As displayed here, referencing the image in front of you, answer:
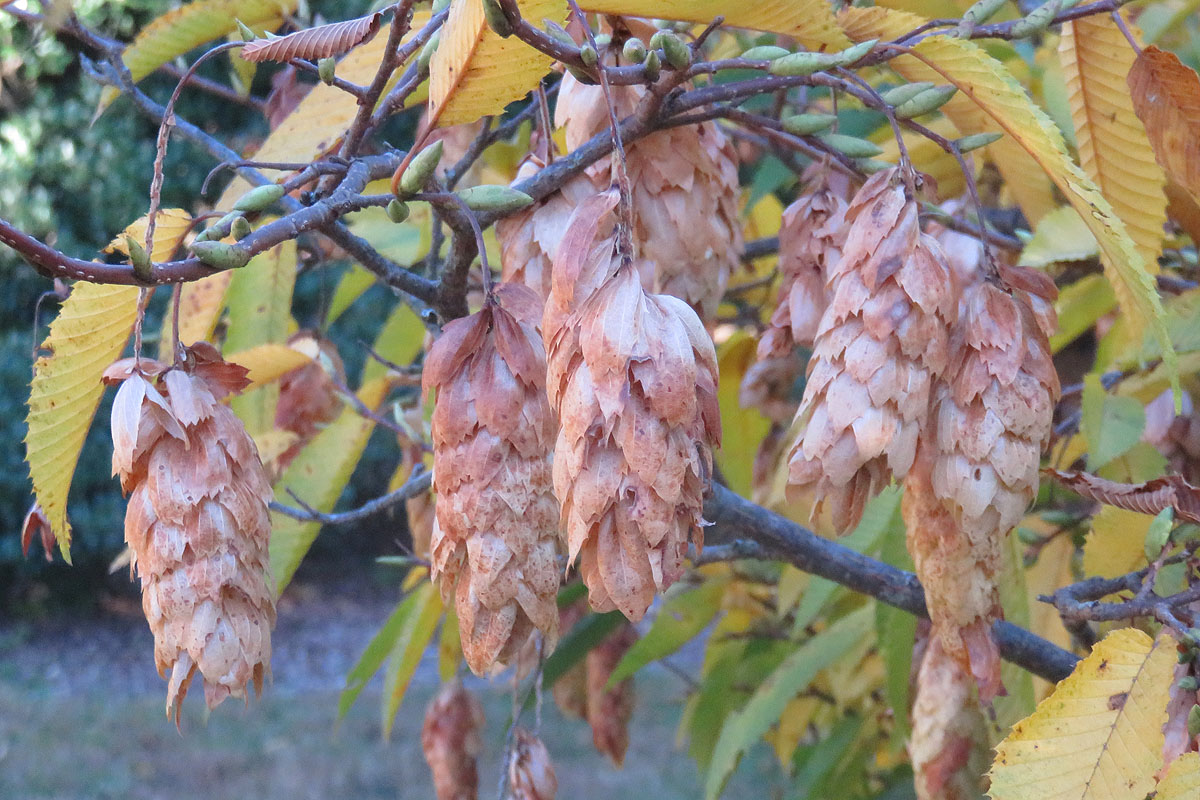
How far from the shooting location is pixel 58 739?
3.96m

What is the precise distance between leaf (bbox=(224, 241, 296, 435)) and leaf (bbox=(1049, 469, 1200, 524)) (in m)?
0.79

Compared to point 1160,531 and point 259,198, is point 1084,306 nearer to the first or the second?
point 1160,531

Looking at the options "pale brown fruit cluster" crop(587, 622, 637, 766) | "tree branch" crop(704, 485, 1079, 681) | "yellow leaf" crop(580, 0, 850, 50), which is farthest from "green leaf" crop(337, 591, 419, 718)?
"yellow leaf" crop(580, 0, 850, 50)

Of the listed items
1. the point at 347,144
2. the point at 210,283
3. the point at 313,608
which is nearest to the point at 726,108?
the point at 347,144

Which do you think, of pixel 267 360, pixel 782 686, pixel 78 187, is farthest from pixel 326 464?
pixel 78 187

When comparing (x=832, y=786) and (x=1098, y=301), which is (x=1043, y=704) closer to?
(x=1098, y=301)

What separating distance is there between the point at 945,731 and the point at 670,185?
502mm

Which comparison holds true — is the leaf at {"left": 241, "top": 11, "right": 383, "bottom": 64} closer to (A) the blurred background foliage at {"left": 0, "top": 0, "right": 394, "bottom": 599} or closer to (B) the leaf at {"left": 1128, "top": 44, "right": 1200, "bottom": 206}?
(B) the leaf at {"left": 1128, "top": 44, "right": 1200, "bottom": 206}

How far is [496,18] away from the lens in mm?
466

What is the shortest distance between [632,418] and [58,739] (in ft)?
14.0

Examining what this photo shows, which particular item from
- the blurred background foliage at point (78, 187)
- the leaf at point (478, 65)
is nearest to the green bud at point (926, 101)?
the leaf at point (478, 65)

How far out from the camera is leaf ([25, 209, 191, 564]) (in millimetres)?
607

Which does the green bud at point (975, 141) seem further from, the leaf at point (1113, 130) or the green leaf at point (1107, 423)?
the green leaf at point (1107, 423)

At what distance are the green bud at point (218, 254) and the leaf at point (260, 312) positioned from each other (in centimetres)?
67
